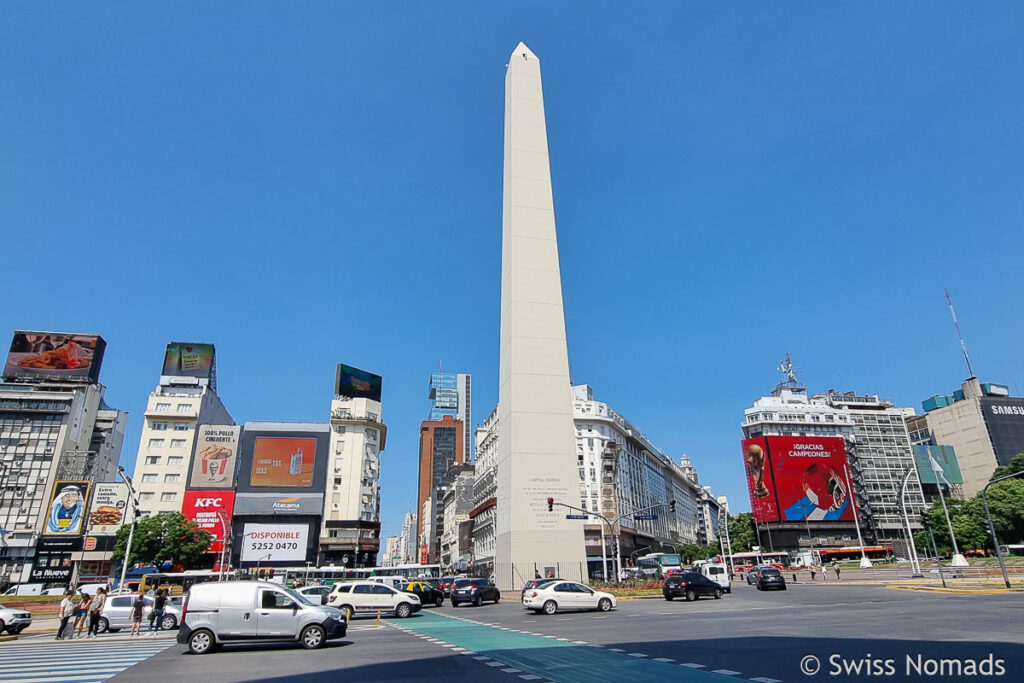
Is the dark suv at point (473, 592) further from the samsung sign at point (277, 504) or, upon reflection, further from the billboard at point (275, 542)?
the billboard at point (275, 542)

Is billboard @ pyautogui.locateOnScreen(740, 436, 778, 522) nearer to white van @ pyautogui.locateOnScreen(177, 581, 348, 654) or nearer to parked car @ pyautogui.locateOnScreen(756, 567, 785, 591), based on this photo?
parked car @ pyautogui.locateOnScreen(756, 567, 785, 591)

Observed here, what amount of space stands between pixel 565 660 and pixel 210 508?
7483cm

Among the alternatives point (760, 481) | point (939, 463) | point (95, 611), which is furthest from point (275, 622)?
point (939, 463)

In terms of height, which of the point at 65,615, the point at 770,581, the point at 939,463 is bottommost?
the point at 770,581

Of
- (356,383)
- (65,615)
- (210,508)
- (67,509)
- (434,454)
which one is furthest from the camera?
(434,454)

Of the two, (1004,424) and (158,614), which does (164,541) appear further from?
(1004,424)

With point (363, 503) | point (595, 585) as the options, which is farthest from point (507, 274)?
point (363, 503)

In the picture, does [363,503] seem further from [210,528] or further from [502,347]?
[502,347]

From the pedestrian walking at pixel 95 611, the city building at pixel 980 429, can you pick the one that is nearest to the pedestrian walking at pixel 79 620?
the pedestrian walking at pixel 95 611

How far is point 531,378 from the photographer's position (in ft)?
136

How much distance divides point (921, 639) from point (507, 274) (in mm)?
36122

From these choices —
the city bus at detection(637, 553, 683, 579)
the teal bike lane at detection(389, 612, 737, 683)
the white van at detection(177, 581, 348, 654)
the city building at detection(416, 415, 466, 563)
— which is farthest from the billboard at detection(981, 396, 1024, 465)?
the white van at detection(177, 581, 348, 654)

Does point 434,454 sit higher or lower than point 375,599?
higher

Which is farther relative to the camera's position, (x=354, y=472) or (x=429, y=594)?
(x=354, y=472)
